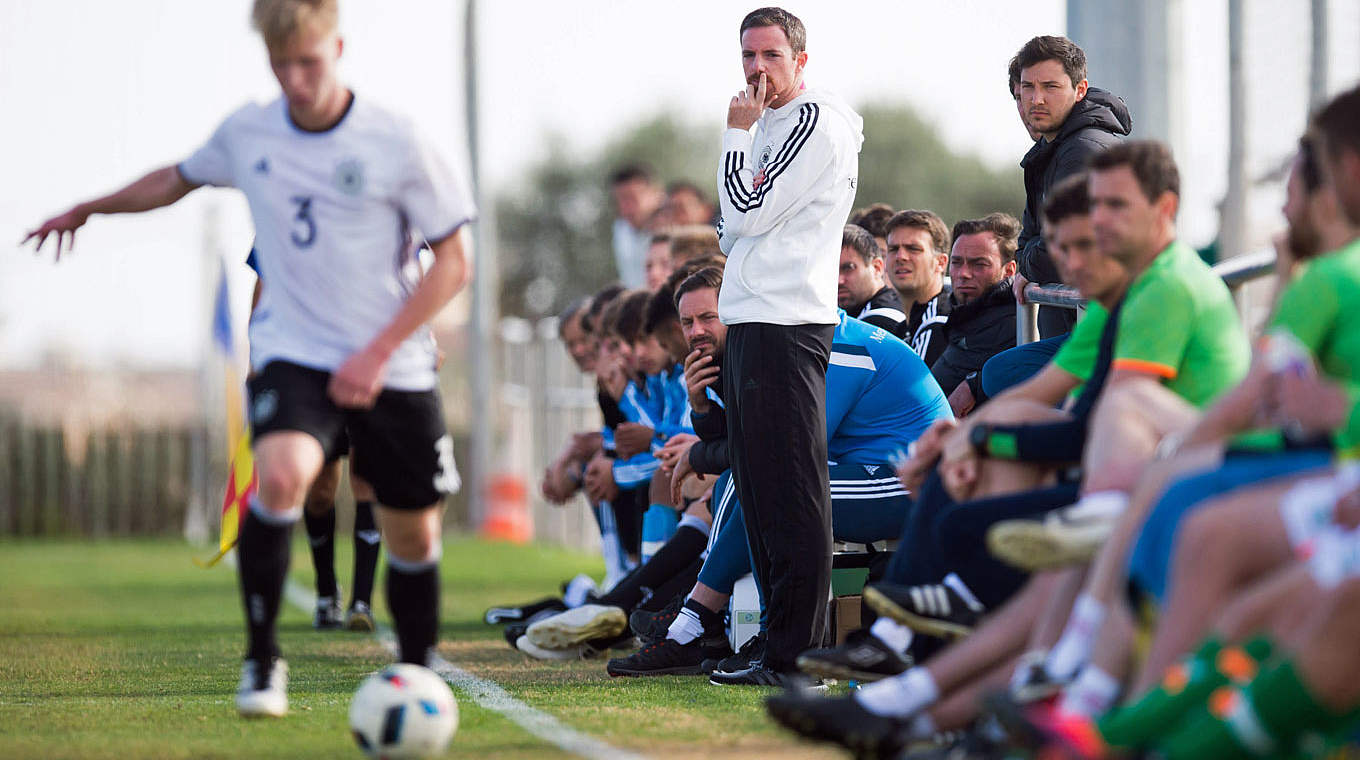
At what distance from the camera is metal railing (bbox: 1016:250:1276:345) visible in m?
6.34

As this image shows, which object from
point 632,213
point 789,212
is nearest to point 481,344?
point 632,213

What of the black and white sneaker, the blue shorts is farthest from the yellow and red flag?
the blue shorts

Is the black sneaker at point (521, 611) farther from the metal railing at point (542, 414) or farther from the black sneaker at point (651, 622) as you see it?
the metal railing at point (542, 414)

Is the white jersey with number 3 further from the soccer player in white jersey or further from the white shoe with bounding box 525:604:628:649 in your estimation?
the white shoe with bounding box 525:604:628:649

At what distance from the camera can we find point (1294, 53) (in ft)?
30.7

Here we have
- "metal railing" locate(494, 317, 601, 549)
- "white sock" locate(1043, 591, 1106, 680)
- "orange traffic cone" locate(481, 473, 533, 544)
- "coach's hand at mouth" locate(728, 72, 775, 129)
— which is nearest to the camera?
"white sock" locate(1043, 591, 1106, 680)

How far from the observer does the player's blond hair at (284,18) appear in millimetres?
4539

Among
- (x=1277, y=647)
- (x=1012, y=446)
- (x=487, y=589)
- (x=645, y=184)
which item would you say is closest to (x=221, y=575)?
(x=487, y=589)

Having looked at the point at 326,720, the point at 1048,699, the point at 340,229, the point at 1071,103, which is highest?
the point at 1071,103

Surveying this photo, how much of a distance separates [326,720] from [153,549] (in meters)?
13.9

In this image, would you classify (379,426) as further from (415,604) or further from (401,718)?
(401,718)

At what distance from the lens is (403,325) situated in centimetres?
467

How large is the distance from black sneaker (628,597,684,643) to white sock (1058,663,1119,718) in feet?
12.5

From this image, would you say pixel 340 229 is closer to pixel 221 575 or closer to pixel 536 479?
pixel 221 575
